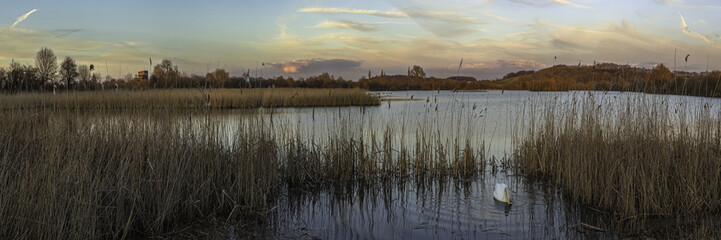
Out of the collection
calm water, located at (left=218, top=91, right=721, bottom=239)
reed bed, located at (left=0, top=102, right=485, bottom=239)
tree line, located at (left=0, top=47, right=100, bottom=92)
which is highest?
tree line, located at (left=0, top=47, right=100, bottom=92)

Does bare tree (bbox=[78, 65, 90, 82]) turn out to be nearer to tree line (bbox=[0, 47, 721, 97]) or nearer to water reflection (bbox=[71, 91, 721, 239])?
tree line (bbox=[0, 47, 721, 97])

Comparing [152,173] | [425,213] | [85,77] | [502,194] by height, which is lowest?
[425,213]

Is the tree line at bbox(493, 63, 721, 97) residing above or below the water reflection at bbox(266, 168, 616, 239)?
above

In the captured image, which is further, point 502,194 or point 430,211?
point 502,194

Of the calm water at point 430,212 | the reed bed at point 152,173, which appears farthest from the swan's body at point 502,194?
the reed bed at point 152,173

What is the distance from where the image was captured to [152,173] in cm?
450

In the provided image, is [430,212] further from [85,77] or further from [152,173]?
[85,77]

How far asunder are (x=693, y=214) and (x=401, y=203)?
10.4 feet

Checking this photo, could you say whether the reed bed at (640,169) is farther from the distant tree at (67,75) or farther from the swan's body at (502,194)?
the distant tree at (67,75)

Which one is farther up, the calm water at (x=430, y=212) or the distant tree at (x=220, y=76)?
the distant tree at (x=220, y=76)

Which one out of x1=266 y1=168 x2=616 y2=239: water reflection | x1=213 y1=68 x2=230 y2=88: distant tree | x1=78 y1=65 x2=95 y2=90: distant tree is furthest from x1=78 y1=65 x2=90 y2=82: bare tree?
x1=266 y1=168 x2=616 y2=239: water reflection

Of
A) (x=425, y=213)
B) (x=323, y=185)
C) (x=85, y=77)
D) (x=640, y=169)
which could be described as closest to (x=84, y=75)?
(x=85, y=77)

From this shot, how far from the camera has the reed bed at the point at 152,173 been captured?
3518 millimetres

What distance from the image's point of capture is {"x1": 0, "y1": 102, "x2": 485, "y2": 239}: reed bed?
138 inches
